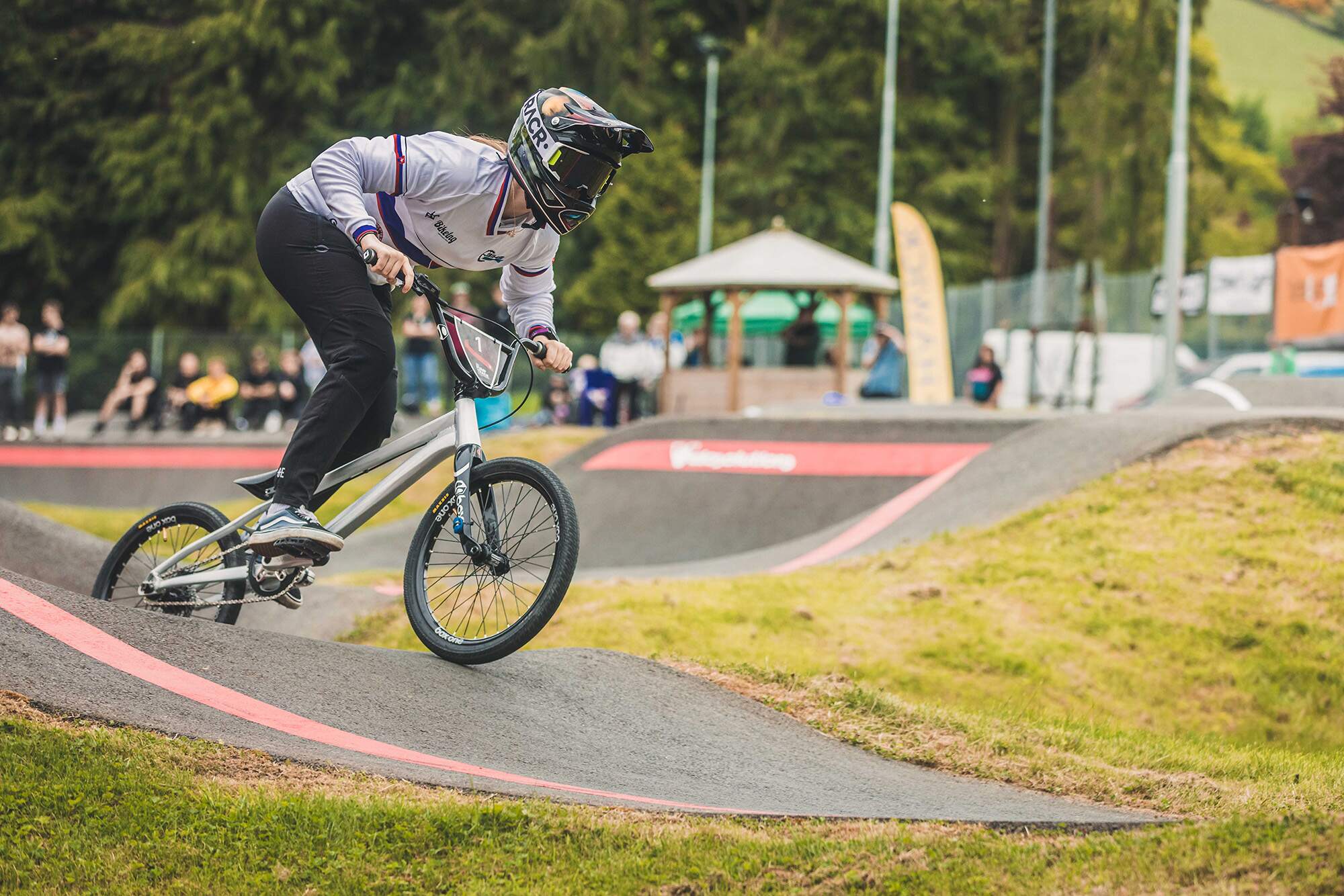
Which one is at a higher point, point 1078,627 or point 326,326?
point 326,326

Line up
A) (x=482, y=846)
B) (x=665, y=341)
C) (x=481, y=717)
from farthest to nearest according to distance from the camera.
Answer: (x=665, y=341), (x=481, y=717), (x=482, y=846)

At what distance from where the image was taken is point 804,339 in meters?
23.7

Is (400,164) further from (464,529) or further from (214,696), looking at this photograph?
(214,696)

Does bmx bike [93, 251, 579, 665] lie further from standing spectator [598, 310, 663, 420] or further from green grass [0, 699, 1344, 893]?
standing spectator [598, 310, 663, 420]

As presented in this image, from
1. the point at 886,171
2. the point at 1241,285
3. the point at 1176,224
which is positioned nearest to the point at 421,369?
the point at 1176,224

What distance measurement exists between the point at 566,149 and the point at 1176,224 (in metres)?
17.0

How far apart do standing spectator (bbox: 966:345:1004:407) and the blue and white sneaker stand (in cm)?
1603

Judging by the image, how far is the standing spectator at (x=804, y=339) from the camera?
76.8ft

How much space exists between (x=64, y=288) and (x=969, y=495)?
1333 inches

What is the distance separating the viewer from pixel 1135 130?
40438mm

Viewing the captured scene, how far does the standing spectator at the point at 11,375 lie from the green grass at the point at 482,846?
18389mm

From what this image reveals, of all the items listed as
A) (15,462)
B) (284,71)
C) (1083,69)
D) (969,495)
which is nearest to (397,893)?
(969,495)

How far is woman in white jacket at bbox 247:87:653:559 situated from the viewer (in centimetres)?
504

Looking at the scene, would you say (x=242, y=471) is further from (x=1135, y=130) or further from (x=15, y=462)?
(x=1135, y=130)
